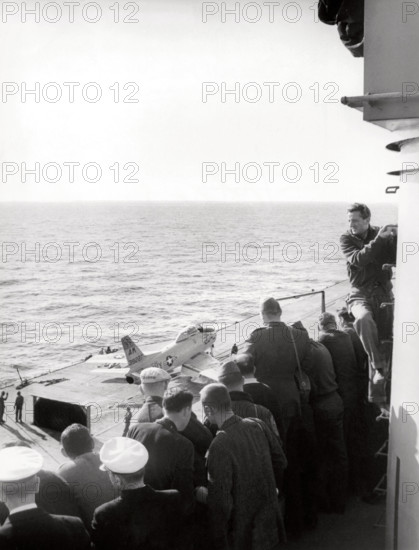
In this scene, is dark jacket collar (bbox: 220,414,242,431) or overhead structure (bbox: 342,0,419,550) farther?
dark jacket collar (bbox: 220,414,242,431)

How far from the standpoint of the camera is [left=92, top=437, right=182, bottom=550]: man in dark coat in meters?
3.24

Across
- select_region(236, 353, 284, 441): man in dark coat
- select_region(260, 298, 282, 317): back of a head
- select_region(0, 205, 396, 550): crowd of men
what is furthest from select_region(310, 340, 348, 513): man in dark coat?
select_region(236, 353, 284, 441): man in dark coat

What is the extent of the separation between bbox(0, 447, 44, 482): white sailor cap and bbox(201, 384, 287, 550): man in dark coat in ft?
3.99

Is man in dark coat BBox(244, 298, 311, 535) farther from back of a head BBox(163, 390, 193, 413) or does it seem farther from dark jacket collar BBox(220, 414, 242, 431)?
back of a head BBox(163, 390, 193, 413)

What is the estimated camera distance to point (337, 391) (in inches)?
226

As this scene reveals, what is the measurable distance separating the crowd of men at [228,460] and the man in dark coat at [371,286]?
0.09 feet

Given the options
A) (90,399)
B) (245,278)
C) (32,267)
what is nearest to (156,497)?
(90,399)

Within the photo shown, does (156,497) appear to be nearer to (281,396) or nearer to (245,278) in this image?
(281,396)

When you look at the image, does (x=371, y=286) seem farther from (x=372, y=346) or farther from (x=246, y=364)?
(x=246, y=364)

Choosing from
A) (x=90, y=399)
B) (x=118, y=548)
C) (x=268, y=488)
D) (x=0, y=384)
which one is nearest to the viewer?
(x=118, y=548)

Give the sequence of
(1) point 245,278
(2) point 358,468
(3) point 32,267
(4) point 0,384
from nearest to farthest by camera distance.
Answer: (2) point 358,468 < (4) point 0,384 < (1) point 245,278 < (3) point 32,267

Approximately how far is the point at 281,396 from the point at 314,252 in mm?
113943

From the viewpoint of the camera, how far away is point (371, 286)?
5734 mm

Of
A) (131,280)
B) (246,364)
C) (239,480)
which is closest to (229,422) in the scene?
(239,480)
